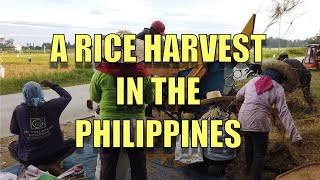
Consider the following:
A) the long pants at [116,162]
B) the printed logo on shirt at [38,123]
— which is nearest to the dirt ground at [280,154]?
the long pants at [116,162]

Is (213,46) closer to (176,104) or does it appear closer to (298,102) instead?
(176,104)

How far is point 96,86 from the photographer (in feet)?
8.76

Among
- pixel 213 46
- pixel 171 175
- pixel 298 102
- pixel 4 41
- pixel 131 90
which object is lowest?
pixel 171 175

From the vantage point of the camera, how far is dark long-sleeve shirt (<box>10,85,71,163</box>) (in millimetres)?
3164

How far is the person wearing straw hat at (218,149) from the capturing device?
11.1 feet

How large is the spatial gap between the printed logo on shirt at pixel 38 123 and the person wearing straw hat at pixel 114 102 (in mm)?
751

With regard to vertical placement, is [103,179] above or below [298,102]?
below

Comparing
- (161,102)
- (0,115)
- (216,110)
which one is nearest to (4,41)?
(0,115)

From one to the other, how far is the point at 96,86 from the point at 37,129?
922 millimetres

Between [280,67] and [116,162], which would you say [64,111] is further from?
[280,67]

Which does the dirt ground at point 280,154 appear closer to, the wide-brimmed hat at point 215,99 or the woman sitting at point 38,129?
the wide-brimmed hat at point 215,99

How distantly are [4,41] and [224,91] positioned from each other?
12.4 metres

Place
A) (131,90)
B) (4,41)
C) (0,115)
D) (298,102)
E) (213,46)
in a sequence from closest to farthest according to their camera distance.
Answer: (131,90)
(213,46)
(298,102)
(0,115)
(4,41)

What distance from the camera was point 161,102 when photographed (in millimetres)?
4234
